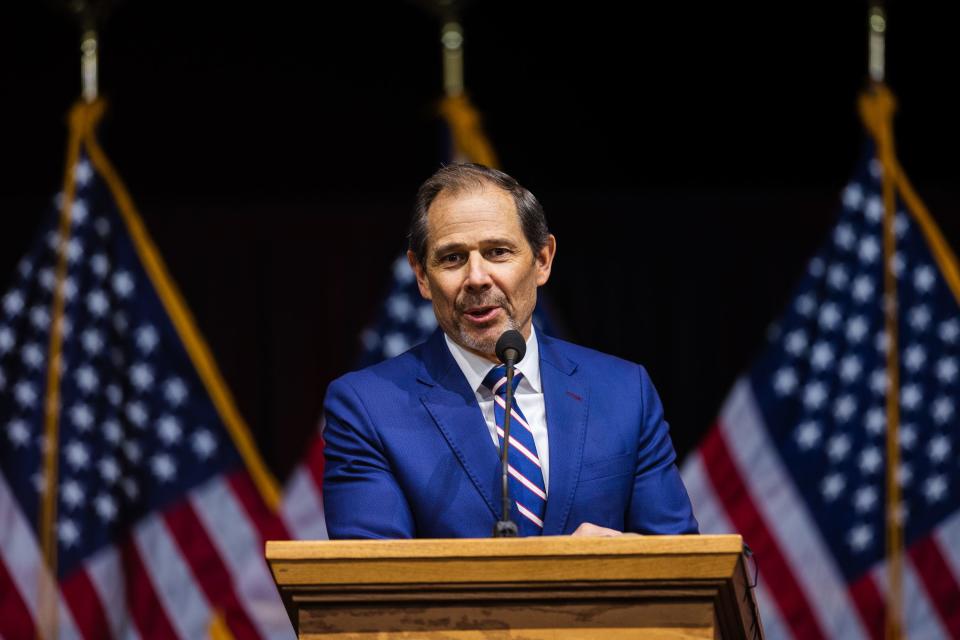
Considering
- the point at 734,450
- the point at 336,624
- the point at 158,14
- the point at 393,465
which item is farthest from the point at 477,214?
the point at 158,14

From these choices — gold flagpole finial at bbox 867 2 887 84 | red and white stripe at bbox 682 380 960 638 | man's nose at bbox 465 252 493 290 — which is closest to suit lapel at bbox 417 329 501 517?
man's nose at bbox 465 252 493 290

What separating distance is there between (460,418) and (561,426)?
0.17 m

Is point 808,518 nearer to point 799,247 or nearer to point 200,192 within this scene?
point 799,247

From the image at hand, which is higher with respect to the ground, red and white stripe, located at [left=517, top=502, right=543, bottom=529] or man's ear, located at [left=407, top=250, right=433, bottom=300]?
man's ear, located at [left=407, top=250, right=433, bottom=300]

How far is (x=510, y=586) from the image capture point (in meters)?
2.00

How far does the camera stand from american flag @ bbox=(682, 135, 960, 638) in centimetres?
475

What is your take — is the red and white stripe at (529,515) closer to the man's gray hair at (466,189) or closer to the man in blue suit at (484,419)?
the man in blue suit at (484,419)

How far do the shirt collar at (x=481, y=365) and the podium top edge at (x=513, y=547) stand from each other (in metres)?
0.69

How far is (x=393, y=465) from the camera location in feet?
8.33

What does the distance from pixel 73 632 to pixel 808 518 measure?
2347 millimetres

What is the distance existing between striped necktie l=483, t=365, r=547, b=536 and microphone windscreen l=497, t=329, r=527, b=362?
0.34ft

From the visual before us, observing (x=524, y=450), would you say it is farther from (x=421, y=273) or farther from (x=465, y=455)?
(x=421, y=273)

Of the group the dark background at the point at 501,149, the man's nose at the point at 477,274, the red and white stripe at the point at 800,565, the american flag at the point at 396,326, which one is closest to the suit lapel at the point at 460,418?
the man's nose at the point at 477,274

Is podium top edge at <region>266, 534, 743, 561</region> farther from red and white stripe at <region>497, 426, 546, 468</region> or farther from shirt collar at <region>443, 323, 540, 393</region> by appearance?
shirt collar at <region>443, 323, 540, 393</region>
